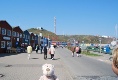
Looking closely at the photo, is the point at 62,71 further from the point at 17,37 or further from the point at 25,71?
the point at 17,37

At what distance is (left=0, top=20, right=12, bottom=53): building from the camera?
45.1 metres

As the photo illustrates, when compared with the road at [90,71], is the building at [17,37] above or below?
above

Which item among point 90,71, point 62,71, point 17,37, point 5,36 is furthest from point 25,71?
point 17,37

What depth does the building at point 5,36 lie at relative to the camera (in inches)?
1774

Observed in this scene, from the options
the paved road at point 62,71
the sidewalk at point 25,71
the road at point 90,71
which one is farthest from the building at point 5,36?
the sidewalk at point 25,71

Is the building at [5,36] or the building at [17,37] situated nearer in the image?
the building at [5,36]

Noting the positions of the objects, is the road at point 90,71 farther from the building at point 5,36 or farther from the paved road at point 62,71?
the building at point 5,36

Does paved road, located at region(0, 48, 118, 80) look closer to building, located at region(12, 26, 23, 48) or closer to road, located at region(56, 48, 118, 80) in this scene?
road, located at region(56, 48, 118, 80)

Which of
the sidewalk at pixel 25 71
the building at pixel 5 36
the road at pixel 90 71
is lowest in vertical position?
the road at pixel 90 71

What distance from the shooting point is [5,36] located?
4697 cm

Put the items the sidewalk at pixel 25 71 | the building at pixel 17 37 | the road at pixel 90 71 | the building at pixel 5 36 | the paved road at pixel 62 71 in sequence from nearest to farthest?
the sidewalk at pixel 25 71
the paved road at pixel 62 71
the road at pixel 90 71
the building at pixel 5 36
the building at pixel 17 37

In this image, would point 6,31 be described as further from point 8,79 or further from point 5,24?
point 8,79

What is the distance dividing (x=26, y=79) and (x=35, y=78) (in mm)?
696

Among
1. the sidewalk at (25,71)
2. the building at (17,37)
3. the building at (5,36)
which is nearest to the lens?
the sidewalk at (25,71)
